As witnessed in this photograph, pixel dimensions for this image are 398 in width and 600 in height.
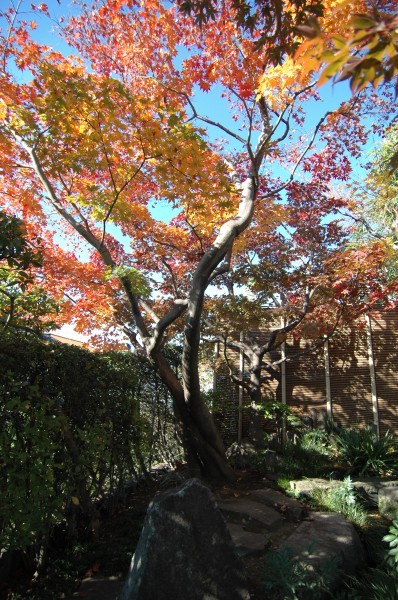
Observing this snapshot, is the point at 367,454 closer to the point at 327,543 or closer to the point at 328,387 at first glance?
the point at 328,387

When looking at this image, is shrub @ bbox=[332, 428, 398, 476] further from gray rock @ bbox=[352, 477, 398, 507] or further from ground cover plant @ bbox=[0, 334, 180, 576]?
ground cover plant @ bbox=[0, 334, 180, 576]

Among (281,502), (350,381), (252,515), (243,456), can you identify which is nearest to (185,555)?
(252,515)

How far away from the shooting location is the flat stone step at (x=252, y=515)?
14.7ft

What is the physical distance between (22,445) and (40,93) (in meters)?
4.89

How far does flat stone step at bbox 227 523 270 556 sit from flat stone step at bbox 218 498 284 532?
0.15m

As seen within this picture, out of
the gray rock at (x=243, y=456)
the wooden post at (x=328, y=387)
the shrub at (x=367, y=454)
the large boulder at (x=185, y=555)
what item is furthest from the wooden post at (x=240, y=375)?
the large boulder at (x=185, y=555)

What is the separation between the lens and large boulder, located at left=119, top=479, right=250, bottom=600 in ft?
9.05

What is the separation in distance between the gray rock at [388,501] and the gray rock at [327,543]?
3.50 feet

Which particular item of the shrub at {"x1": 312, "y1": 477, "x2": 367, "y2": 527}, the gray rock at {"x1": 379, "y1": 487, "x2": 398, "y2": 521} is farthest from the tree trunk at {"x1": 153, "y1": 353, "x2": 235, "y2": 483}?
the gray rock at {"x1": 379, "y1": 487, "x2": 398, "y2": 521}

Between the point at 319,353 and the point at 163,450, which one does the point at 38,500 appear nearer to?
the point at 163,450

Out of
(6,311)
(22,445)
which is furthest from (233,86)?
(22,445)

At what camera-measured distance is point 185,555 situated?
2871 millimetres

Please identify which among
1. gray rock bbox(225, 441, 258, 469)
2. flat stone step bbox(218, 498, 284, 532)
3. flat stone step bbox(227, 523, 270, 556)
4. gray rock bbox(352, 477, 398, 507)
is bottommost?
flat stone step bbox(227, 523, 270, 556)

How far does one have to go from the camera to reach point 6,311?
Answer: 5.45 metres
